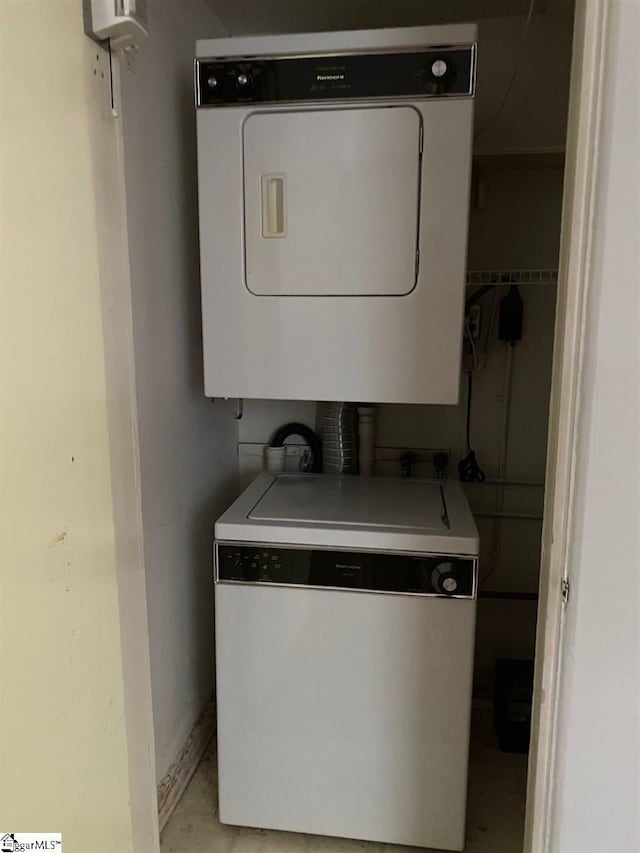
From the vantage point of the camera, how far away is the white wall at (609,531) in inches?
33.9

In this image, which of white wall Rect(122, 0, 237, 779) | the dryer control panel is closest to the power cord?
white wall Rect(122, 0, 237, 779)

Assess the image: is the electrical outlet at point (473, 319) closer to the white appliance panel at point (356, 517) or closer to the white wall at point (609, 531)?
the white appliance panel at point (356, 517)

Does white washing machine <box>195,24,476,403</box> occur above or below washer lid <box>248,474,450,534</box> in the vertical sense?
above

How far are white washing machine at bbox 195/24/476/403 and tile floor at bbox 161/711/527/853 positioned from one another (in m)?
1.17

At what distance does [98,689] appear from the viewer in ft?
3.14

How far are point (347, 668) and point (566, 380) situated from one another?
3.03ft

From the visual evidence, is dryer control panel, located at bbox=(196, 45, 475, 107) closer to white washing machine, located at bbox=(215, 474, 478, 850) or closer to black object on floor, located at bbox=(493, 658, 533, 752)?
white washing machine, located at bbox=(215, 474, 478, 850)

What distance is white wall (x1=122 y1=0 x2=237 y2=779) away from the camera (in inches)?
58.8

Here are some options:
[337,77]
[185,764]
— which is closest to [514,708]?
[185,764]

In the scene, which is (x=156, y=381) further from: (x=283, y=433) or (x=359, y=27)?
(x=359, y=27)

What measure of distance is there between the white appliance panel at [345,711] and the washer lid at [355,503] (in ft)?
0.56

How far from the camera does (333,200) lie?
1.50m

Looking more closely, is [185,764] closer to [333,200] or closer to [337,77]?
[333,200]

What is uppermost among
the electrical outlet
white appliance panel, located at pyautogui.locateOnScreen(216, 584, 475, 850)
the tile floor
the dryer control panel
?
the dryer control panel
